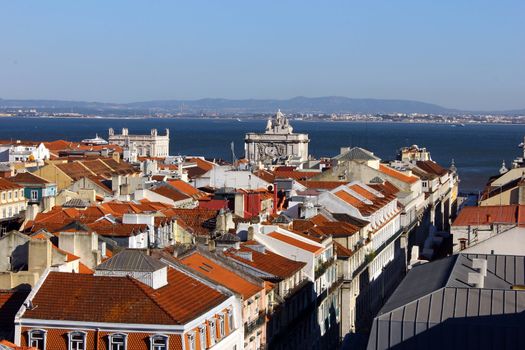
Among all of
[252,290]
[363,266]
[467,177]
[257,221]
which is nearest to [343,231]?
[363,266]

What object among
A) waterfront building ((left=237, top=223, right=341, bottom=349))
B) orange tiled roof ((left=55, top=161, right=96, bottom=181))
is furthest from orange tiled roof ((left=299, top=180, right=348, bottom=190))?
waterfront building ((left=237, top=223, right=341, bottom=349))

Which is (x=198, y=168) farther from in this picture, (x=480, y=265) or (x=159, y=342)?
(x=159, y=342)

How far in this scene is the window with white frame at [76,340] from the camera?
3484 centimetres

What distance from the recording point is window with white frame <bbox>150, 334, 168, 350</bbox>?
112 feet

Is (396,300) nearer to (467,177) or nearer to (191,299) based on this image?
(191,299)

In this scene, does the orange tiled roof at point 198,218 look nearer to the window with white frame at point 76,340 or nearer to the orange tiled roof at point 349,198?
the orange tiled roof at point 349,198

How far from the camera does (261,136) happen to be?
7771 inches

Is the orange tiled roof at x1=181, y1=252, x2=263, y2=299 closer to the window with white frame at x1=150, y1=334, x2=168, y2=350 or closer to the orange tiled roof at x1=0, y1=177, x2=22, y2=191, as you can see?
the window with white frame at x1=150, y1=334, x2=168, y2=350

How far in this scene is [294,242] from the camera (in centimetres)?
5391

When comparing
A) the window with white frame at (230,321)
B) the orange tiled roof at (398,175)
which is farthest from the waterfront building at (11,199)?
the window with white frame at (230,321)

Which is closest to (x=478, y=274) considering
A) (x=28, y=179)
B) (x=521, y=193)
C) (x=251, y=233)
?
(x=251, y=233)

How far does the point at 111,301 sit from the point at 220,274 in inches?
318

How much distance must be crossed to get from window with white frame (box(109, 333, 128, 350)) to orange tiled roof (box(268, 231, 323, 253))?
1903 cm

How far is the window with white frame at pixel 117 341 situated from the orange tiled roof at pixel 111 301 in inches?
15.6
